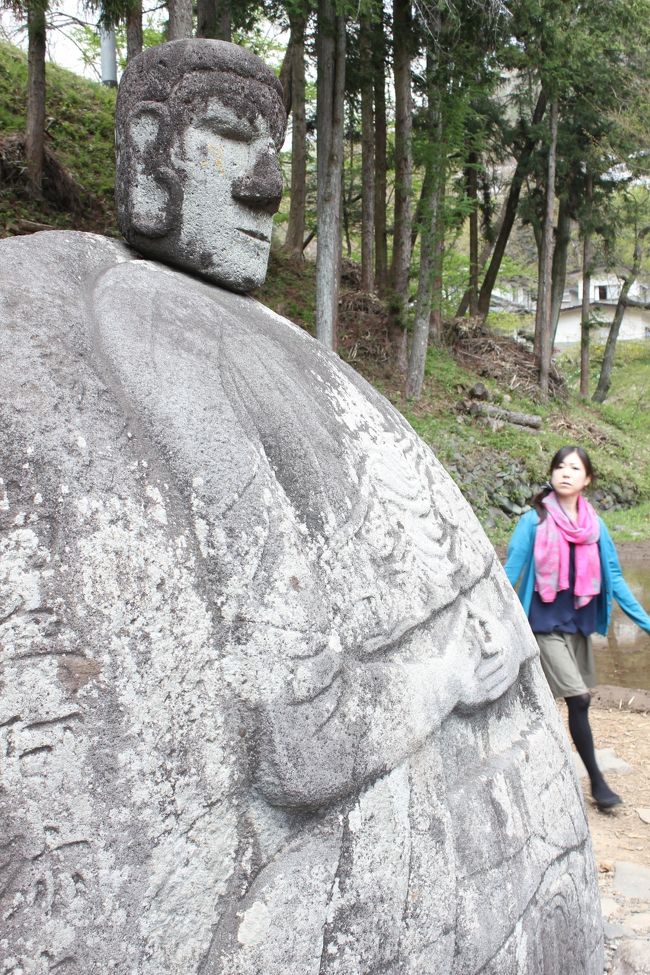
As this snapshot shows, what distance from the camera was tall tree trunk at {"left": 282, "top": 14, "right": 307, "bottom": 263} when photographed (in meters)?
14.1

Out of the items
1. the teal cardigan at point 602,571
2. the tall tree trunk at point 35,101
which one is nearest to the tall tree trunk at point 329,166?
the tall tree trunk at point 35,101

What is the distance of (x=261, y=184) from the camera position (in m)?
2.03

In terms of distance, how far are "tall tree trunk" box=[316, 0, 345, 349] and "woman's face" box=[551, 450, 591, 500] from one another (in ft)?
23.1

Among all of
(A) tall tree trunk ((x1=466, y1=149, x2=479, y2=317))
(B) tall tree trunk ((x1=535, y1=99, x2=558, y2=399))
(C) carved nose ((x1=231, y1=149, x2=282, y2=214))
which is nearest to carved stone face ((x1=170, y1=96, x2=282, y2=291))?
(C) carved nose ((x1=231, y1=149, x2=282, y2=214))

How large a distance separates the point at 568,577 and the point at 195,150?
94.6 inches

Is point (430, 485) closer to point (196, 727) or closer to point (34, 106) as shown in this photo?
point (196, 727)

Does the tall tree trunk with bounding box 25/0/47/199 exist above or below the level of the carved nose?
above

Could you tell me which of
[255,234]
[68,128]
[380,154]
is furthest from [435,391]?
[255,234]

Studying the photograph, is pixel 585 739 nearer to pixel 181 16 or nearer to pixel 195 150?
pixel 195 150

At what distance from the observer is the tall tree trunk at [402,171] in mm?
11703

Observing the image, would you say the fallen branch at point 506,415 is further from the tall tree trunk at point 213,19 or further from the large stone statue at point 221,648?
the large stone statue at point 221,648

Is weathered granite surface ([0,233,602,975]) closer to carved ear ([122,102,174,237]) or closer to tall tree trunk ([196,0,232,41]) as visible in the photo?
carved ear ([122,102,174,237])

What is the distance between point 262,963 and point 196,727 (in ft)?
1.41

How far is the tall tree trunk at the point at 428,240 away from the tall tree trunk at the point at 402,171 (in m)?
0.33
